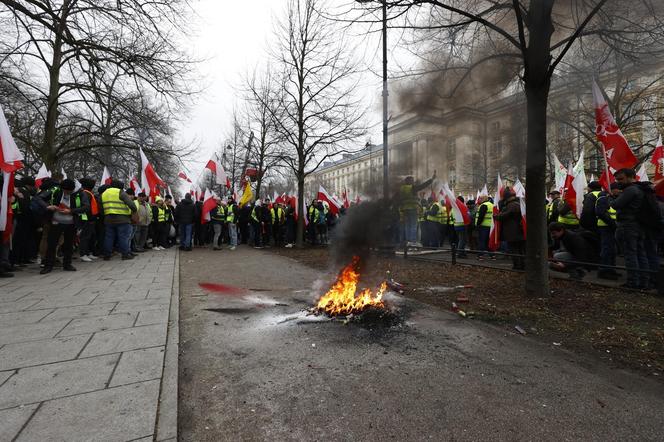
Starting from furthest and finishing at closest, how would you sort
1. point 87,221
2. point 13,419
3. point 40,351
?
point 87,221 < point 40,351 < point 13,419

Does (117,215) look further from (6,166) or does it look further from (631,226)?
(631,226)

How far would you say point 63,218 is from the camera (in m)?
7.43

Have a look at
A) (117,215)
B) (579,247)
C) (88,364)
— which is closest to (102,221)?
(117,215)

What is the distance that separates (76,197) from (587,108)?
20.0m

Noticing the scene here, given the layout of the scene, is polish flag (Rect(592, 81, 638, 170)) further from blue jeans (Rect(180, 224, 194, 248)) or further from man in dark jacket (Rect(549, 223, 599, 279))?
blue jeans (Rect(180, 224, 194, 248))

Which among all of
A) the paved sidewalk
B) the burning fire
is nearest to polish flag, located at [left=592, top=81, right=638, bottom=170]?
the burning fire

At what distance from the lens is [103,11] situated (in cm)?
964

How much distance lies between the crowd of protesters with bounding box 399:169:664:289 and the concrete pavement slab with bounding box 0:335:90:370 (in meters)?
4.79

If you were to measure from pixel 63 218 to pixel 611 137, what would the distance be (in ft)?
38.5

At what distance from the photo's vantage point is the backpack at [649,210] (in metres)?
5.75

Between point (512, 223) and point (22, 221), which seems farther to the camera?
point (512, 223)

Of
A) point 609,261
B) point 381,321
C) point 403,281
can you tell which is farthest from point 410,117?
point 609,261

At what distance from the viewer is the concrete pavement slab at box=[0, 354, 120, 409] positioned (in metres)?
2.40

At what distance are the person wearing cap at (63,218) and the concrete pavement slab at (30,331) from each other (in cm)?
435
